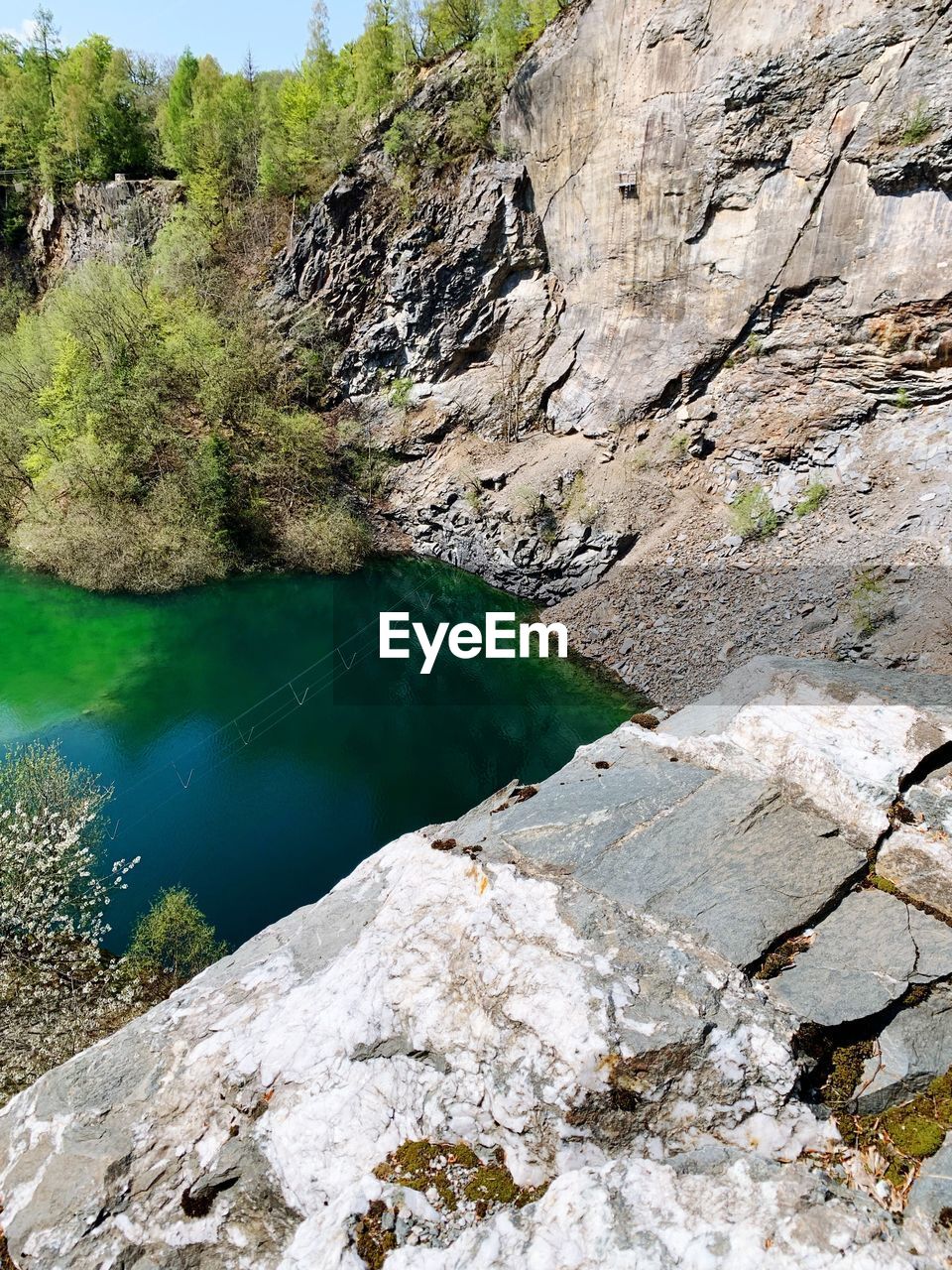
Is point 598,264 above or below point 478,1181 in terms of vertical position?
above

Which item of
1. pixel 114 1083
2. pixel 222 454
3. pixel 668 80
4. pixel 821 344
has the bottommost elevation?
pixel 114 1083

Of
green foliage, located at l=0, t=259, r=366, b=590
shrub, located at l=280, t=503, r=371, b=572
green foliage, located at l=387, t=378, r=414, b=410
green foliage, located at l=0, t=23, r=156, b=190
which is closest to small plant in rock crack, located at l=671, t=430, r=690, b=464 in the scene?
green foliage, located at l=387, t=378, r=414, b=410

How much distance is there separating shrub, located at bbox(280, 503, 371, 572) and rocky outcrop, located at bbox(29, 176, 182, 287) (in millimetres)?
20751

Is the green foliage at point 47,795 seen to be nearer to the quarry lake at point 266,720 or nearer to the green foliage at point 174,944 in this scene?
the quarry lake at point 266,720

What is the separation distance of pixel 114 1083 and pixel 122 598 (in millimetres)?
23657

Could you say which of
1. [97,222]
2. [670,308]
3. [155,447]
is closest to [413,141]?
[670,308]

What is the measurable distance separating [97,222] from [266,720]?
3894cm

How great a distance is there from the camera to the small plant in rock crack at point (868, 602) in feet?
63.0

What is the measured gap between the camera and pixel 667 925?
6.77 meters

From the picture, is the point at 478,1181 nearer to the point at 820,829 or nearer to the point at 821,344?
the point at 820,829

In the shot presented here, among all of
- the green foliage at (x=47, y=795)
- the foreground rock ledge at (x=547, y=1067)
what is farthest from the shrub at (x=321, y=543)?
the foreground rock ledge at (x=547, y=1067)

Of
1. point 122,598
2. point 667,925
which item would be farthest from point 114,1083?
point 122,598

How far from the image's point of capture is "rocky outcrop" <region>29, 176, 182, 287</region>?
4088cm

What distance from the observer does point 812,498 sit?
2386 cm
